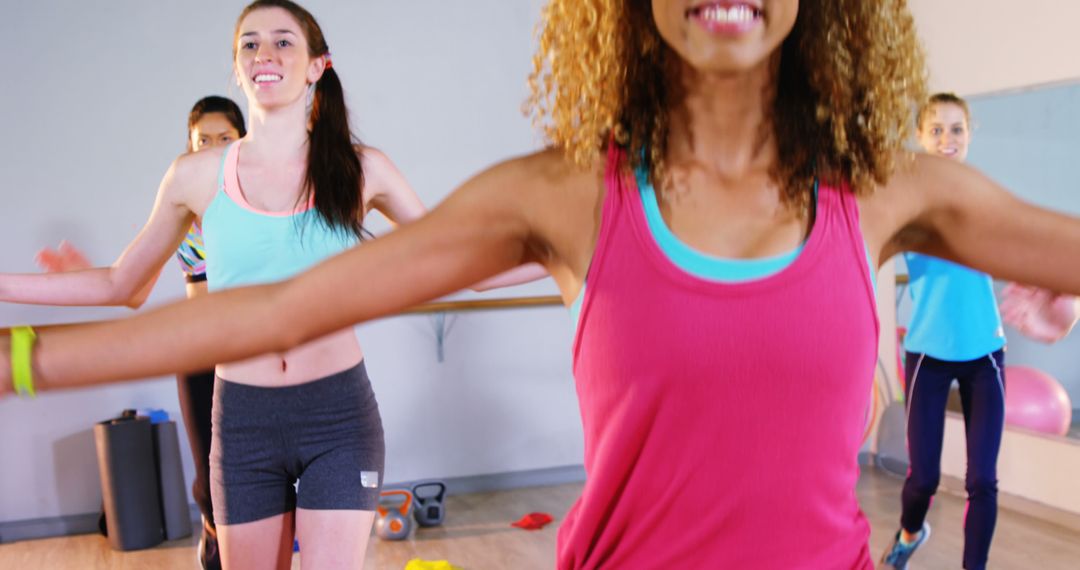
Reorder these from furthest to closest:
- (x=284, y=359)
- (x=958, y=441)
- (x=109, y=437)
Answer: (x=958, y=441) → (x=109, y=437) → (x=284, y=359)

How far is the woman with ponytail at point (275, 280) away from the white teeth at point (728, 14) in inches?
51.4

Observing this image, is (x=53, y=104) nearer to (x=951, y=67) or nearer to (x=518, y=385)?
(x=518, y=385)

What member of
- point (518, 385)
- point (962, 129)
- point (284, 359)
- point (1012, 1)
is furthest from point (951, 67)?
point (284, 359)

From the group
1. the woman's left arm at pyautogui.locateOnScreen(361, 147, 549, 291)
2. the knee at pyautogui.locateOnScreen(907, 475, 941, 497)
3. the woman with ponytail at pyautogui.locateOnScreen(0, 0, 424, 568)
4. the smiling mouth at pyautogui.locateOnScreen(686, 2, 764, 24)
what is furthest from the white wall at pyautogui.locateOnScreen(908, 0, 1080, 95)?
the smiling mouth at pyautogui.locateOnScreen(686, 2, 764, 24)

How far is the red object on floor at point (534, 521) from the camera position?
15.0ft

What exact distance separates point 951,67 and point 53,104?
4511 millimetres

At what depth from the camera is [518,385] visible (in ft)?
17.7

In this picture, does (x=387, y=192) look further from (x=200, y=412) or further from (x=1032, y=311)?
(x=1032, y=311)

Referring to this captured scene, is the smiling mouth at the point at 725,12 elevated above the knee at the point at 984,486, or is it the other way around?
the smiling mouth at the point at 725,12

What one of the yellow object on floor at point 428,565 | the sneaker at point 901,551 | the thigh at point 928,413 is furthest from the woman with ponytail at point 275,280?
the sneaker at point 901,551

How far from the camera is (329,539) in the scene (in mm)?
1976

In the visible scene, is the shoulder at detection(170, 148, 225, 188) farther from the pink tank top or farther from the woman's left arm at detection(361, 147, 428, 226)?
the pink tank top

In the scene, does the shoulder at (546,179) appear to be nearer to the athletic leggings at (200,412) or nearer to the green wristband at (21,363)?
the green wristband at (21,363)

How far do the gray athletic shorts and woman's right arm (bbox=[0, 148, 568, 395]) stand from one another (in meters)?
1.13
